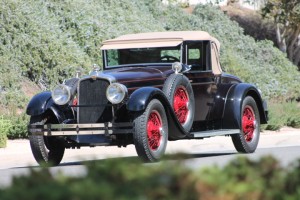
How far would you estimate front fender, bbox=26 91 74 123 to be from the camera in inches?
501

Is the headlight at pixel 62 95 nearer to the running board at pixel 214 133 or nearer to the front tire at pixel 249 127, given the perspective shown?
the running board at pixel 214 133

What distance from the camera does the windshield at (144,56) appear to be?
14.4 metres

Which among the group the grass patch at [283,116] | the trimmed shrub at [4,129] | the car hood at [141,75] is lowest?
the grass patch at [283,116]

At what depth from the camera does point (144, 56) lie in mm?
14516

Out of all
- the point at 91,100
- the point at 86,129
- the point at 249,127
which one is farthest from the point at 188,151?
the point at 86,129

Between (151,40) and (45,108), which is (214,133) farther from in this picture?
(45,108)

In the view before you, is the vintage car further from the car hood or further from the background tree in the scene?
the background tree

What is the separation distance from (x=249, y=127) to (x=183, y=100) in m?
2.48

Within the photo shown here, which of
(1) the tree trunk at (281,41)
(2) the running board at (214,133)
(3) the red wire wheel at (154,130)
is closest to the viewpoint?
(3) the red wire wheel at (154,130)

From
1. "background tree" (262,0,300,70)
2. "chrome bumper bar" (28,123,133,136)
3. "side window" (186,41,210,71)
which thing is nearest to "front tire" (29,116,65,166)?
"chrome bumper bar" (28,123,133,136)

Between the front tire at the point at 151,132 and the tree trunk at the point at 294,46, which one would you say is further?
the tree trunk at the point at 294,46

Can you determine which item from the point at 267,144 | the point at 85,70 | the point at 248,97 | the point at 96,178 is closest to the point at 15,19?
the point at 85,70

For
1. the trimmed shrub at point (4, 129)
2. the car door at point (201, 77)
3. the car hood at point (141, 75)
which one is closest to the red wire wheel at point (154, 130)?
the car hood at point (141, 75)

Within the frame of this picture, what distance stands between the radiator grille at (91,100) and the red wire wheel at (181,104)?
1194 millimetres
